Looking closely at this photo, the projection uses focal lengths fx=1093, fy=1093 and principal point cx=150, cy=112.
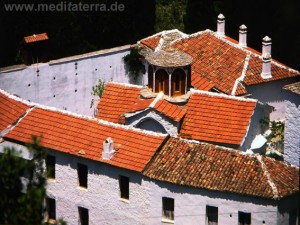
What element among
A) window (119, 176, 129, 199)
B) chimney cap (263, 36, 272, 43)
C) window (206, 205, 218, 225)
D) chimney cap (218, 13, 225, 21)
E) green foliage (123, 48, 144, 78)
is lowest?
window (206, 205, 218, 225)

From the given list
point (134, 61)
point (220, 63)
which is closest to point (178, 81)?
point (220, 63)

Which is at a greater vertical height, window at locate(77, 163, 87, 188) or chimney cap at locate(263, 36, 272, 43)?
chimney cap at locate(263, 36, 272, 43)

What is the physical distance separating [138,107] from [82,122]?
298cm

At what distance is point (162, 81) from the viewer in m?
53.8

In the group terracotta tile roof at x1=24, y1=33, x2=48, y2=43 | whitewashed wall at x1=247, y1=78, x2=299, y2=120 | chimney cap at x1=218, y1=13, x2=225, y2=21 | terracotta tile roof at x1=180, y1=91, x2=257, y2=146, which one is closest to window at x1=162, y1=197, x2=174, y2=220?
terracotta tile roof at x1=180, y1=91, x2=257, y2=146

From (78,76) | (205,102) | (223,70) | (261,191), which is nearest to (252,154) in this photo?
(261,191)

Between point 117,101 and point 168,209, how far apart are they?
842 cm

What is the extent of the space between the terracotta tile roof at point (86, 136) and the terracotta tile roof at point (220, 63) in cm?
794

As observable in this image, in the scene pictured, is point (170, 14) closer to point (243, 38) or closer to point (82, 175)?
point (243, 38)

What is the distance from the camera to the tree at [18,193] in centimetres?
4025

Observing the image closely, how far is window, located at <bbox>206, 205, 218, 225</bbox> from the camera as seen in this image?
47219 millimetres

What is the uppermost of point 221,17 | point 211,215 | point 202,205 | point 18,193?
point 221,17

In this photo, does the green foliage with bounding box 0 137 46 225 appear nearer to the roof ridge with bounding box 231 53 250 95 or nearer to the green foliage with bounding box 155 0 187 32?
the roof ridge with bounding box 231 53 250 95

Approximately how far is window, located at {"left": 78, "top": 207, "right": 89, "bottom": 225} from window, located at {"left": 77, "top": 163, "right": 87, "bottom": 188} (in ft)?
3.87
